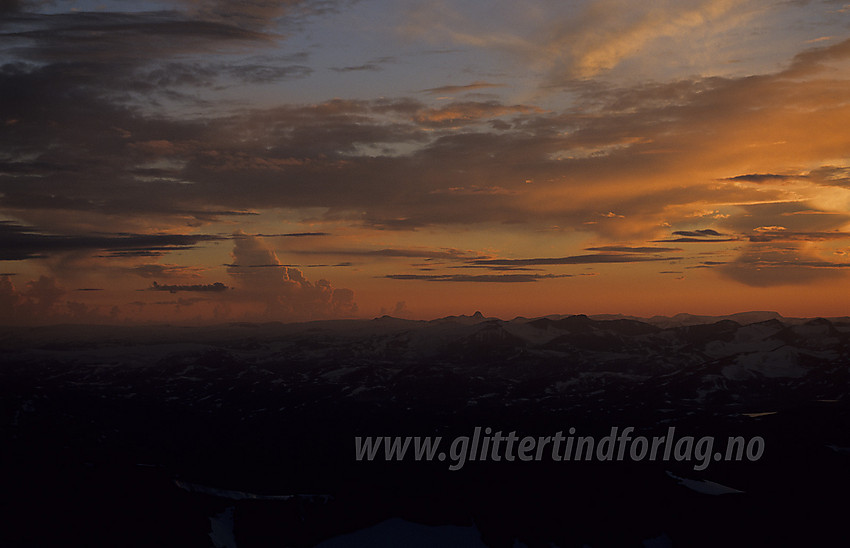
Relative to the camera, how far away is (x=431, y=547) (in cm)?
18812

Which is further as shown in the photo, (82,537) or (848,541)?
(82,537)

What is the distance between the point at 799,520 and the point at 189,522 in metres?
189

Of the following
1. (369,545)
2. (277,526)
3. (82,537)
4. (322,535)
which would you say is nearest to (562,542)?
(369,545)

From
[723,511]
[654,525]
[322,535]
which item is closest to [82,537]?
[322,535]

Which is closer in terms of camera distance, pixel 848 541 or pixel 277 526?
pixel 848 541

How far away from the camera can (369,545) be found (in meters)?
191

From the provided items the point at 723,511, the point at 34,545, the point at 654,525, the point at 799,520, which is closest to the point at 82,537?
the point at 34,545

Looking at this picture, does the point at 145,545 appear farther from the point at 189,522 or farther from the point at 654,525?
the point at 654,525

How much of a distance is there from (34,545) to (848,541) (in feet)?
775

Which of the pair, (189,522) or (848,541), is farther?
(189,522)

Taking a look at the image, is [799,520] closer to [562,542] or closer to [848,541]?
[848,541]

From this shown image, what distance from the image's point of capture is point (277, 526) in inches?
7707

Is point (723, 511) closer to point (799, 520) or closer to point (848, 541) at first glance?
point (799, 520)

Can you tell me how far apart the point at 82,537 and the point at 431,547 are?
107m
